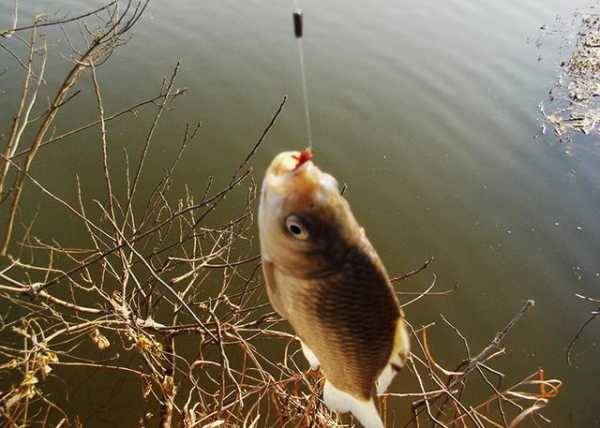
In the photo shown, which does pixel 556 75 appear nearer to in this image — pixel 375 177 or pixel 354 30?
pixel 354 30

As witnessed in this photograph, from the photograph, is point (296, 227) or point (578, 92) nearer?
point (296, 227)

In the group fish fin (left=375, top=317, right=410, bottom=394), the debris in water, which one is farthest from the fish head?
the debris in water

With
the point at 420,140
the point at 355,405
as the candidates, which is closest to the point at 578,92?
the point at 420,140

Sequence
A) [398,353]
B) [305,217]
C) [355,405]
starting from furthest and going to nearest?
[355,405]
[398,353]
[305,217]

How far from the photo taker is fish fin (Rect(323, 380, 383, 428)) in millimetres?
1715

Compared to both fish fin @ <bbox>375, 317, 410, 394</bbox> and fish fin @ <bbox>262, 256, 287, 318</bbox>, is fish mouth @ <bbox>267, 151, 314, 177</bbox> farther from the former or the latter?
fish fin @ <bbox>375, 317, 410, 394</bbox>

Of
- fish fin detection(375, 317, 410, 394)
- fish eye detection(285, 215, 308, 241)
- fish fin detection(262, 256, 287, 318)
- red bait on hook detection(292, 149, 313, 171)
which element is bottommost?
fish fin detection(375, 317, 410, 394)

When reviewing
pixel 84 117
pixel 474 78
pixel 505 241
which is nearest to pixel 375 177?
pixel 505 241

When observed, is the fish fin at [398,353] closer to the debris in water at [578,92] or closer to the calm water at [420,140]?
the calm water at [420,140]

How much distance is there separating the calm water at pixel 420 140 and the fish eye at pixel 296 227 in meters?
4.64

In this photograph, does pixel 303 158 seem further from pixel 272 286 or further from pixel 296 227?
pixel 272 286

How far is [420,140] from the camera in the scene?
7898 mm

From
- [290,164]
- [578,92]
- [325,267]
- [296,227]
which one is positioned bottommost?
[578,92]

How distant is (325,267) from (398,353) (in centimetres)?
39
